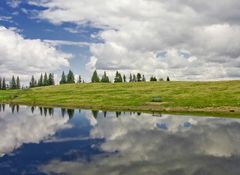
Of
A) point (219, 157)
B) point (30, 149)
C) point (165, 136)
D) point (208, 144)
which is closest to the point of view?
point (219, 157)

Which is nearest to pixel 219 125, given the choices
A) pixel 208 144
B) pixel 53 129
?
pixel 208 144

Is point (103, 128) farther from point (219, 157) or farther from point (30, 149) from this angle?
point (219, 157)

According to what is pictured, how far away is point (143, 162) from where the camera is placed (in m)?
31.2

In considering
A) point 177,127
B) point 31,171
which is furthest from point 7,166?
point 177,127

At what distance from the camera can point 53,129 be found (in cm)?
5656

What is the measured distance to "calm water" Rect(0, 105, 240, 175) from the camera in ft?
94.2

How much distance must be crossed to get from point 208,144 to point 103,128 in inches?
830

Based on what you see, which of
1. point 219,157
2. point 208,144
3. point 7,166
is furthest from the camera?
point 208,144

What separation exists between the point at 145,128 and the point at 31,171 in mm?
29934

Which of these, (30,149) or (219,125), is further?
(219,125)

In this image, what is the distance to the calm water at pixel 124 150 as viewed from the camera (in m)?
28.7

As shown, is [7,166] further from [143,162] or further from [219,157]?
[219,157]

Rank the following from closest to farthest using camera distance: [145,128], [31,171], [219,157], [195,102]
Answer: [31,171]
[219,157]
[145,128]
[195,102]

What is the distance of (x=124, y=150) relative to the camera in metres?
37.2
